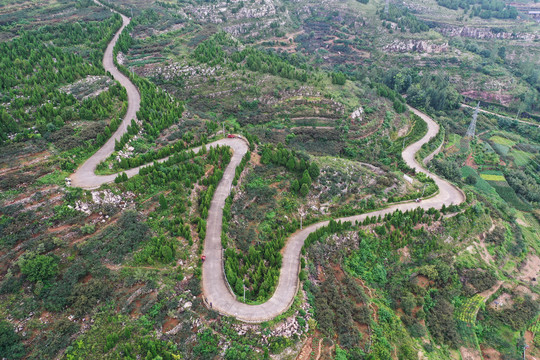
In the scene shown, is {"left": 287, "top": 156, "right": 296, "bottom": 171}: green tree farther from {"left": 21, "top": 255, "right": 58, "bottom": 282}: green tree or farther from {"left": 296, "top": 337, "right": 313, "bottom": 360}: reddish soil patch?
{"left": 21, "top": 255, "right": 58, "bottom": 282}: green tree

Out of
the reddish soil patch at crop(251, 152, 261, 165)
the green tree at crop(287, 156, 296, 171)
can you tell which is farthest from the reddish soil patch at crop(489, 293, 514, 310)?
the reddish soil patch at crop(251, 152, 261, 165)

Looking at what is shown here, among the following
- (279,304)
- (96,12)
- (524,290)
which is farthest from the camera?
(96,12)

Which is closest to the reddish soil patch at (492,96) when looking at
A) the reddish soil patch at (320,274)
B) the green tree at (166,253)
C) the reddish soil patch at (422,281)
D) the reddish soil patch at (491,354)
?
the reddish soil patch at (422,281)

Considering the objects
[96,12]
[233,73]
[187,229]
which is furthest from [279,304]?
[96,12]

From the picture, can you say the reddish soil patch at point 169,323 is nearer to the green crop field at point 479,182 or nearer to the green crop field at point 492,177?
the green crop field at point 479,182

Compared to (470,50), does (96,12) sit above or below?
above

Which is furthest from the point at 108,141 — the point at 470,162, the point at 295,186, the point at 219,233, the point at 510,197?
the point at 470,162

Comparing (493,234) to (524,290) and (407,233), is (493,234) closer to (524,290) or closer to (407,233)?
(524,290)
